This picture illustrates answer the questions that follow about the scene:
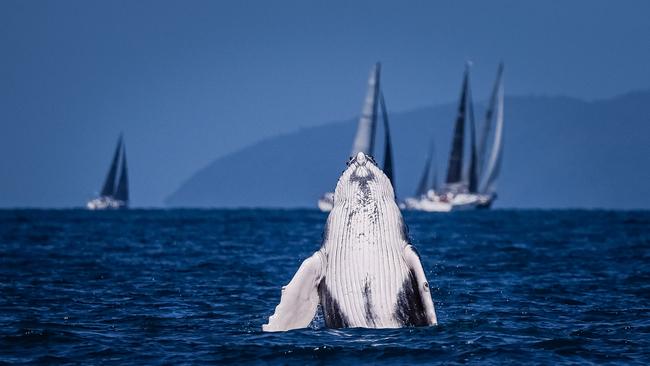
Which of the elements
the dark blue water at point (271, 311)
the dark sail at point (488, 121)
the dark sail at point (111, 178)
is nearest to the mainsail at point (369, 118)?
the dark sail at point (488, 121)

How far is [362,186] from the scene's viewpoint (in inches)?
526

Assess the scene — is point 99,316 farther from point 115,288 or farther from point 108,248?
point 108,248

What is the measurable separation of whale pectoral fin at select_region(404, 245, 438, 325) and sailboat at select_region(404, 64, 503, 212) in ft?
349

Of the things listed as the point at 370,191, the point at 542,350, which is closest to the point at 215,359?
the point at 370,191

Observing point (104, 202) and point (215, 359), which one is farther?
point (104, 202)

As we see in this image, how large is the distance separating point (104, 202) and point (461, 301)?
475 ft

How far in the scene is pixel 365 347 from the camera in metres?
12.6

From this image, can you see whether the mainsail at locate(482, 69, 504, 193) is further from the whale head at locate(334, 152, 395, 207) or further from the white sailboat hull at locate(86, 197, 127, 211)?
the whale head at locate(334, 152, 395, 207)

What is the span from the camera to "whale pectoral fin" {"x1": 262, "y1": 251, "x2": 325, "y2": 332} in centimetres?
1301

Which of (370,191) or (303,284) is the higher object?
(370,191)

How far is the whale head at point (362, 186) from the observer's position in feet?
43.7

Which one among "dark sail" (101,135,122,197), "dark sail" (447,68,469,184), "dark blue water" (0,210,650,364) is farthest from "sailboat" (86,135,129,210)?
"dark blue water" (0,210,650,364)

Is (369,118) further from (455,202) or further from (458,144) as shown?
(455,202)

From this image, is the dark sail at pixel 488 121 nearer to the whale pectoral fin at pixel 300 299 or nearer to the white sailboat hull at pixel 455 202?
the white sailboat hull at pixel 455 202
